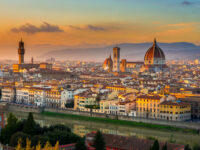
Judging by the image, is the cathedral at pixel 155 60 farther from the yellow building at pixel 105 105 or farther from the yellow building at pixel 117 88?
the yellow building at pixel 105 105

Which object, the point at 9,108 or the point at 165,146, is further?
the point at 9,108

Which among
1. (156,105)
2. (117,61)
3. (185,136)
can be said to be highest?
(117,61)

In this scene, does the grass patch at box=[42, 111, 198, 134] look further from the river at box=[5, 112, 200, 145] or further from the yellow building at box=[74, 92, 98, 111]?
the yellow building at box=[74, 92, 98, 111]

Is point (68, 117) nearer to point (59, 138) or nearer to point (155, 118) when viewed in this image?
point (155, 118)

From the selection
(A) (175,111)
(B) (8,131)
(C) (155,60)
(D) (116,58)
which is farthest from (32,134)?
(C) (155,60)

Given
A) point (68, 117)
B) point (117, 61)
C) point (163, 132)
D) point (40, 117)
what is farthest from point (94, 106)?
point (117, 61)

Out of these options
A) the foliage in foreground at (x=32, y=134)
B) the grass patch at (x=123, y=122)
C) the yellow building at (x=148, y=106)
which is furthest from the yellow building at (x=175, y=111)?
the foliage in foreground at (x=32, y=134)
